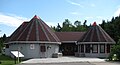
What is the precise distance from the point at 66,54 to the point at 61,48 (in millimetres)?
1602

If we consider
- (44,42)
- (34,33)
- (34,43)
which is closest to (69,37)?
(34,33)

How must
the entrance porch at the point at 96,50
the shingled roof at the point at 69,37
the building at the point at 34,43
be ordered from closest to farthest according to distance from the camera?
the building at the point at 34,43 < the entrance porch at the point at 96,50 < the shingled roof at the point at 69,37

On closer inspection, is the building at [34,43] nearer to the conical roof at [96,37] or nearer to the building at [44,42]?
the building at [44,42]

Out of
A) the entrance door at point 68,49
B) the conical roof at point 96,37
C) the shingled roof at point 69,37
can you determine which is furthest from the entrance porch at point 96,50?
the entrance door at point 68,49

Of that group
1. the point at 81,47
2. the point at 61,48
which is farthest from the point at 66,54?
the point at 81,47

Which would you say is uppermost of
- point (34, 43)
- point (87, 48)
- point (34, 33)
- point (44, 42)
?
point (34, 33)

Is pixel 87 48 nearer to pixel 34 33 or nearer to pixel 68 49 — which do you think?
pixel 68 49

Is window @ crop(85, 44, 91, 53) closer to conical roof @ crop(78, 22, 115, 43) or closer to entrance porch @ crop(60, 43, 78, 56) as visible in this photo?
conical roof @ crop(78, 22, 115, 43)

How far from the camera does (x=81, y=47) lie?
4788 centimetres

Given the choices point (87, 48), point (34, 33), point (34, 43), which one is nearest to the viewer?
point (34, 43)

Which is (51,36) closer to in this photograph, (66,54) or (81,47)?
(81,47)

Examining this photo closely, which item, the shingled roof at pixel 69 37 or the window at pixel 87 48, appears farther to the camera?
the shingled roof at pixel 69 37

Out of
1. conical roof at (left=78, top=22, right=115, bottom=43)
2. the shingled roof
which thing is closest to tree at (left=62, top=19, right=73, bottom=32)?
the shingled roof

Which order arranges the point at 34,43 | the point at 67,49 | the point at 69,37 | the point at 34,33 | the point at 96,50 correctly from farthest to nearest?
the point at 69,37
the point at 67,49
the point at 96,50
the point at 34,33
the point at 34,43
